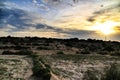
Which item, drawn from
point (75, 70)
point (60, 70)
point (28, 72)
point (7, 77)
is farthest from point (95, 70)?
point (7, 77)

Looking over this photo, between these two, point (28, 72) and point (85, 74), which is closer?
point (28, 72)

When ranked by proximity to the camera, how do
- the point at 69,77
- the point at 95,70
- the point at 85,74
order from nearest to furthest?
the point at 69,77 → the point at 85,74 → the point at 95,70

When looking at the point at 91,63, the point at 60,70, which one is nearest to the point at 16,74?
the point at 60,70

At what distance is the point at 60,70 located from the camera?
38.9 m

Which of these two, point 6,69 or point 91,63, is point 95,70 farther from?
point 6,69

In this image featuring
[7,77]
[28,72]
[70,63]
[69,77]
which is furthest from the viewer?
[70,63]

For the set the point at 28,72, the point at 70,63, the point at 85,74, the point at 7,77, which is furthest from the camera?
the point at 70,63

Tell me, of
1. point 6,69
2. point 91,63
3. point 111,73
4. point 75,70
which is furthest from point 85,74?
point 6,69

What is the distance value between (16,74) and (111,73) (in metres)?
12.0

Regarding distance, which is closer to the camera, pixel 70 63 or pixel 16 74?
pixel 16 74

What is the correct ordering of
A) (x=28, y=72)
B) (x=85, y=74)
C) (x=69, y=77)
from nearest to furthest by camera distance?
(x=28, y=72), (x=69, y=77), (x=85, y=74)

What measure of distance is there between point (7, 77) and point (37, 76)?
3.44m

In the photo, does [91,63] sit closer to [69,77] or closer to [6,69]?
[69,77]

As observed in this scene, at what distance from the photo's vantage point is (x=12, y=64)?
126ft
